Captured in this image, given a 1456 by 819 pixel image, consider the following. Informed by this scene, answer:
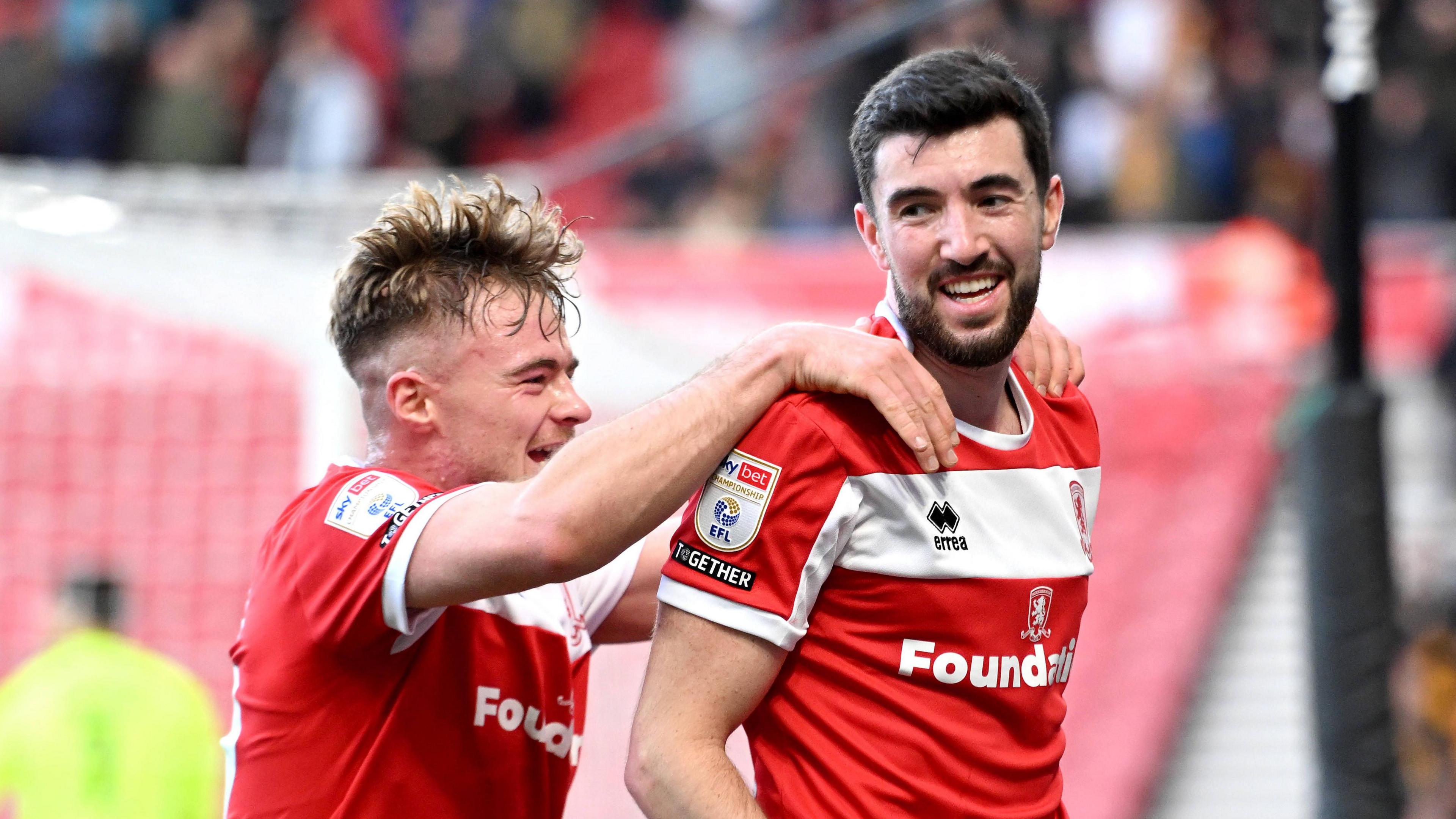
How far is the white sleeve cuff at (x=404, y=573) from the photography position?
2852 millimetres

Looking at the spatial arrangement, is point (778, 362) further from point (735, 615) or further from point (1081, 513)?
point (1081, 513)

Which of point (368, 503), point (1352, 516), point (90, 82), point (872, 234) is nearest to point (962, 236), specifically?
point (872, 234)

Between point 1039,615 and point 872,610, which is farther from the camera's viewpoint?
point 1039,615

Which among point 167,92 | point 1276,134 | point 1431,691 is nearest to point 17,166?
point 167,92

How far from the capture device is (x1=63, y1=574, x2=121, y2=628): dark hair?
668 cm

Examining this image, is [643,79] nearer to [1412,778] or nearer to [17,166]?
[17,166]

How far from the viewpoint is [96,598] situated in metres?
6.67

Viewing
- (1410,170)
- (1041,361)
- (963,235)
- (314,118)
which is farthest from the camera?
(314,118)

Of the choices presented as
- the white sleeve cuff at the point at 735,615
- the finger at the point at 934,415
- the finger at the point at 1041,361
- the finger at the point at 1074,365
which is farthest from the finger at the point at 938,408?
the finger at the point at 1074,365

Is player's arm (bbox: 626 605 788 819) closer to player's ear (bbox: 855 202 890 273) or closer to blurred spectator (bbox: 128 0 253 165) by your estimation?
player's ear (bbox: 855 202 890 273)

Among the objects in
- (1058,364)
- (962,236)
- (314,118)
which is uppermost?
(314,118)

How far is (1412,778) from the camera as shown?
8070 mm

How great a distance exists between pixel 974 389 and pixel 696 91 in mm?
11452

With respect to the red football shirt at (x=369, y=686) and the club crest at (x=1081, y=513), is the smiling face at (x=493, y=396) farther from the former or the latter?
the club crest at (x=1081, y=513)
